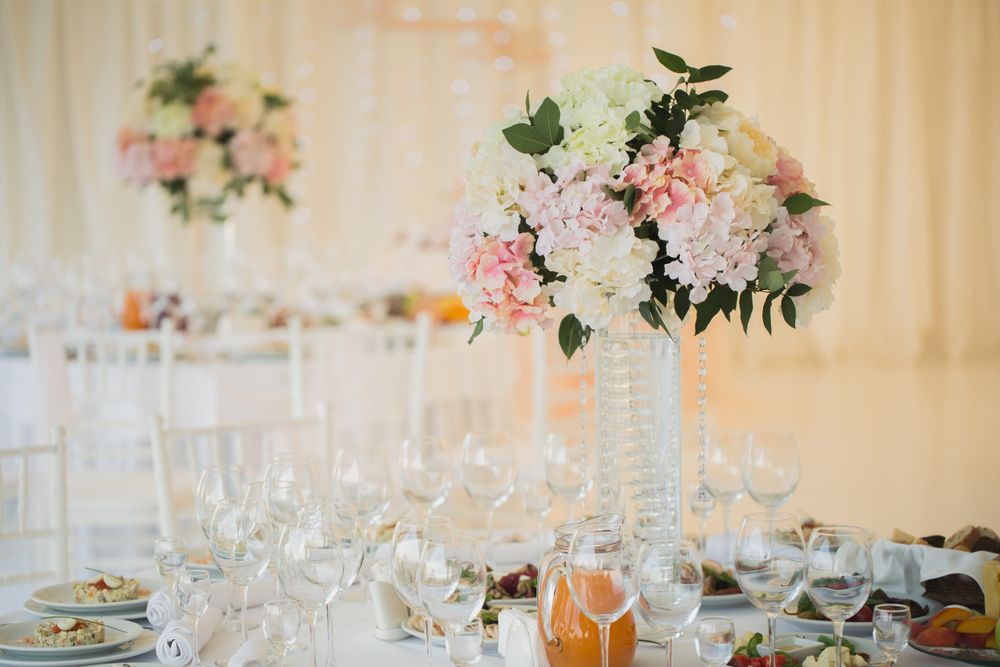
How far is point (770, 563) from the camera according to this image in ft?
4.41

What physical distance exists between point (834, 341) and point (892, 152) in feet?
5.68

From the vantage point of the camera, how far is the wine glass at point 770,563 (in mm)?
1343

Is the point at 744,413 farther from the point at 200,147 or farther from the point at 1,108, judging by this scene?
the point at 1,108

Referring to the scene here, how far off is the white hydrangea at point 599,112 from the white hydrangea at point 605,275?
0.33ft

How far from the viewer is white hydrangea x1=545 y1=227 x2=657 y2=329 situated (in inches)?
58.2

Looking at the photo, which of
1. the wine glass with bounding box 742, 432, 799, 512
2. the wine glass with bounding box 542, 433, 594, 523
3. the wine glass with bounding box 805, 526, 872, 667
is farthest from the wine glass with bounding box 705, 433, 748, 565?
the wine glass with bounding box 805, 526, 872, 667

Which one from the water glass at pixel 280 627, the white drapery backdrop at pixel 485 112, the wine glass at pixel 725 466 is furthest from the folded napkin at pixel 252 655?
the white drapery backdrop at pixel 485 112

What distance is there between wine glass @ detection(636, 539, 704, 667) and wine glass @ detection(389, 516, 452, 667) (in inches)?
9.3

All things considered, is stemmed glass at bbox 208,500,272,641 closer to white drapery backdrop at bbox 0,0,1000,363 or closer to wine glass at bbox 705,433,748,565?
wine glass at bbox 705,433,748,565

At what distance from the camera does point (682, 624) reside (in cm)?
129

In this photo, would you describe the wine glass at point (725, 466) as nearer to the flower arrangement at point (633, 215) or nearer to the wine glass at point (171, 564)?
the flower arrangement at point (633, 215)

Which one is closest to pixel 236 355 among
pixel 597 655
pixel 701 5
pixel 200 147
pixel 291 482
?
pixel 200 147

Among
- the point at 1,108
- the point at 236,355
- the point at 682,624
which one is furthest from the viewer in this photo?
the point at 1,108

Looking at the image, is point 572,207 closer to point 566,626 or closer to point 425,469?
point 566,626
